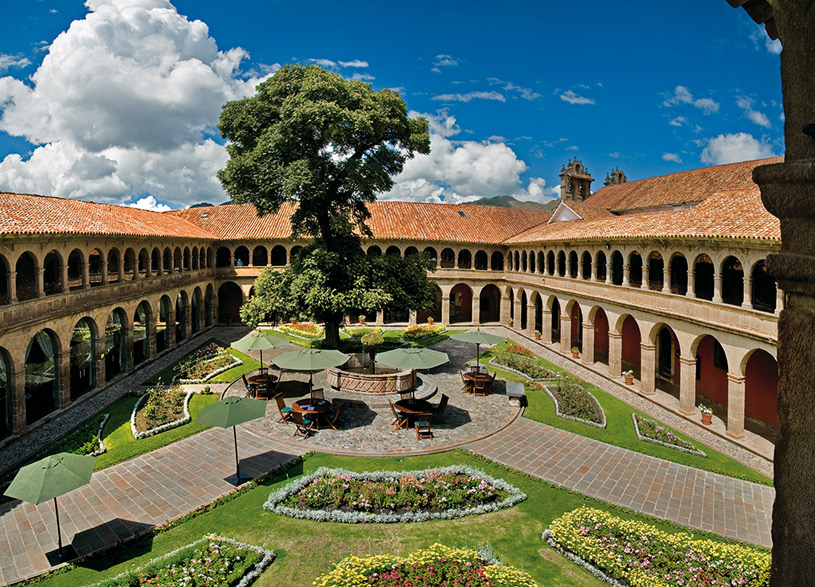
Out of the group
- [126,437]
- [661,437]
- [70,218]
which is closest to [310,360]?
[126,437]

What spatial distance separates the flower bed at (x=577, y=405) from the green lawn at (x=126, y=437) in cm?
1368

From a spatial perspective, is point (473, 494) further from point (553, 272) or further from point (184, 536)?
point (553, 272)

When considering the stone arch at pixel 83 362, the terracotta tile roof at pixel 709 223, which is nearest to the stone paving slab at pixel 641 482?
the terracotta tile roof at pixel 709 223

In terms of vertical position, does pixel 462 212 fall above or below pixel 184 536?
above

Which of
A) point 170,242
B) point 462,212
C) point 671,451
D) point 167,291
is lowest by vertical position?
point 671,451

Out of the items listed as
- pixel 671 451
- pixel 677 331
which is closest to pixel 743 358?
pixel 677 331

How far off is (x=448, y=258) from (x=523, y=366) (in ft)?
61.4

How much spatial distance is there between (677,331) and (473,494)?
1346cm

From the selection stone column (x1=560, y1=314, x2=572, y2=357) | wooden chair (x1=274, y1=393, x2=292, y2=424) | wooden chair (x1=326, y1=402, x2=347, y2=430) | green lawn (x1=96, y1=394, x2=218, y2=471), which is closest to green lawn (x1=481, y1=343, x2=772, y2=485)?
stone column (x1=560, y1=314, x2=572, y2=357)

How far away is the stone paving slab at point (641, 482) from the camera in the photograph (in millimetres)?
11898

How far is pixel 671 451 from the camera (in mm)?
15984

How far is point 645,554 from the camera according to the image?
9766mm

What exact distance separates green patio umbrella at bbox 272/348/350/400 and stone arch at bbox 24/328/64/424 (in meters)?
9.45

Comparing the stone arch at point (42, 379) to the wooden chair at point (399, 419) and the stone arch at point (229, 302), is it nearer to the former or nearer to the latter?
the wooden chair at point (399, 419)
